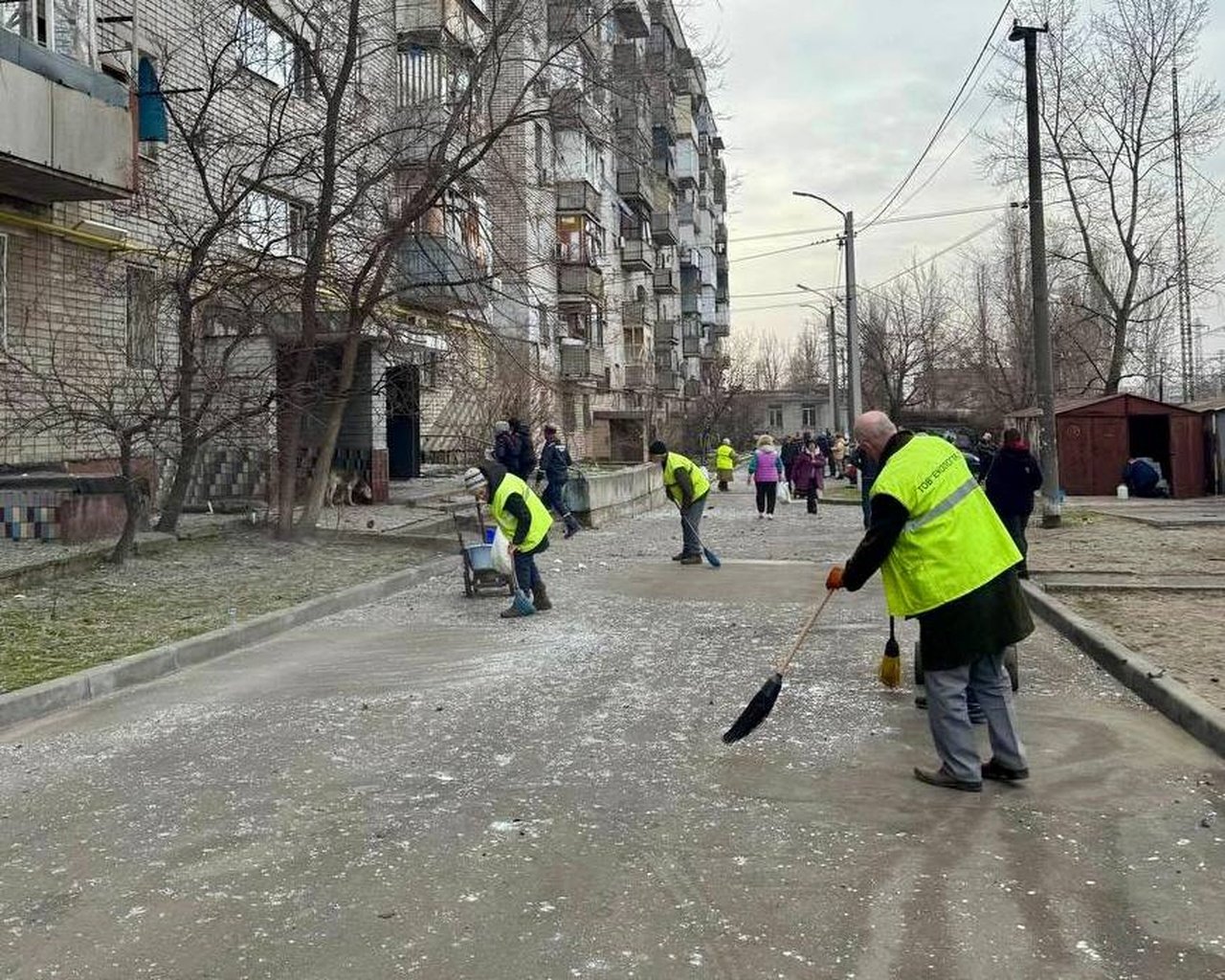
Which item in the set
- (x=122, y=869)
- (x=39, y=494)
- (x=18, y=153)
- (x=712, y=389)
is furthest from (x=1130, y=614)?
(x=712, y=389)

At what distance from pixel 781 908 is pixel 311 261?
11587 mm

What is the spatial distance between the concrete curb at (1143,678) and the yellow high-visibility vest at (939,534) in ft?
5.46

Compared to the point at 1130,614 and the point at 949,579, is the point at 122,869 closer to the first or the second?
the point at 949,579

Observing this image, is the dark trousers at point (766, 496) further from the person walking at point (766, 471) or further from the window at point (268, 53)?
the window at point (268, 53)

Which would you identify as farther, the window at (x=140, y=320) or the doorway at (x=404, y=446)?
the doorway at (x=404, y=446)

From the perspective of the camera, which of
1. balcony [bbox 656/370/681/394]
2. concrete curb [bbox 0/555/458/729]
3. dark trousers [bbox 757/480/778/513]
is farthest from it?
balcony [bbox 656/370/681/394]

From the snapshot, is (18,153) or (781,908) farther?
(18,153)

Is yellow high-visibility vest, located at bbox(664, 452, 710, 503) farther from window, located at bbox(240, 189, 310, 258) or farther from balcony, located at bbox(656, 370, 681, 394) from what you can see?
balcony, located at bbox(656, 370, 681, 394)

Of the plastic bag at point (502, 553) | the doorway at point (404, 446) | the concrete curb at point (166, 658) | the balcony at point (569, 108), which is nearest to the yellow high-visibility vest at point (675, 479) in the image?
the concrete curb at point (166, 658)

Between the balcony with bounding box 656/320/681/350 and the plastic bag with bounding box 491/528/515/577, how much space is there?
43.8 metres

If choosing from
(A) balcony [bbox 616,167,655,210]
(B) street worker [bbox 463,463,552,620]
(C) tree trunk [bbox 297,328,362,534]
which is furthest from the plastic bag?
(A) balcony [bbox 616,167,655,210]

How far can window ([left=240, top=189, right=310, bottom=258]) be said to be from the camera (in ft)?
48.3

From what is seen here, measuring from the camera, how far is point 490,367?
1953 cm

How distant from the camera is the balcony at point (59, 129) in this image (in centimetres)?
1184
